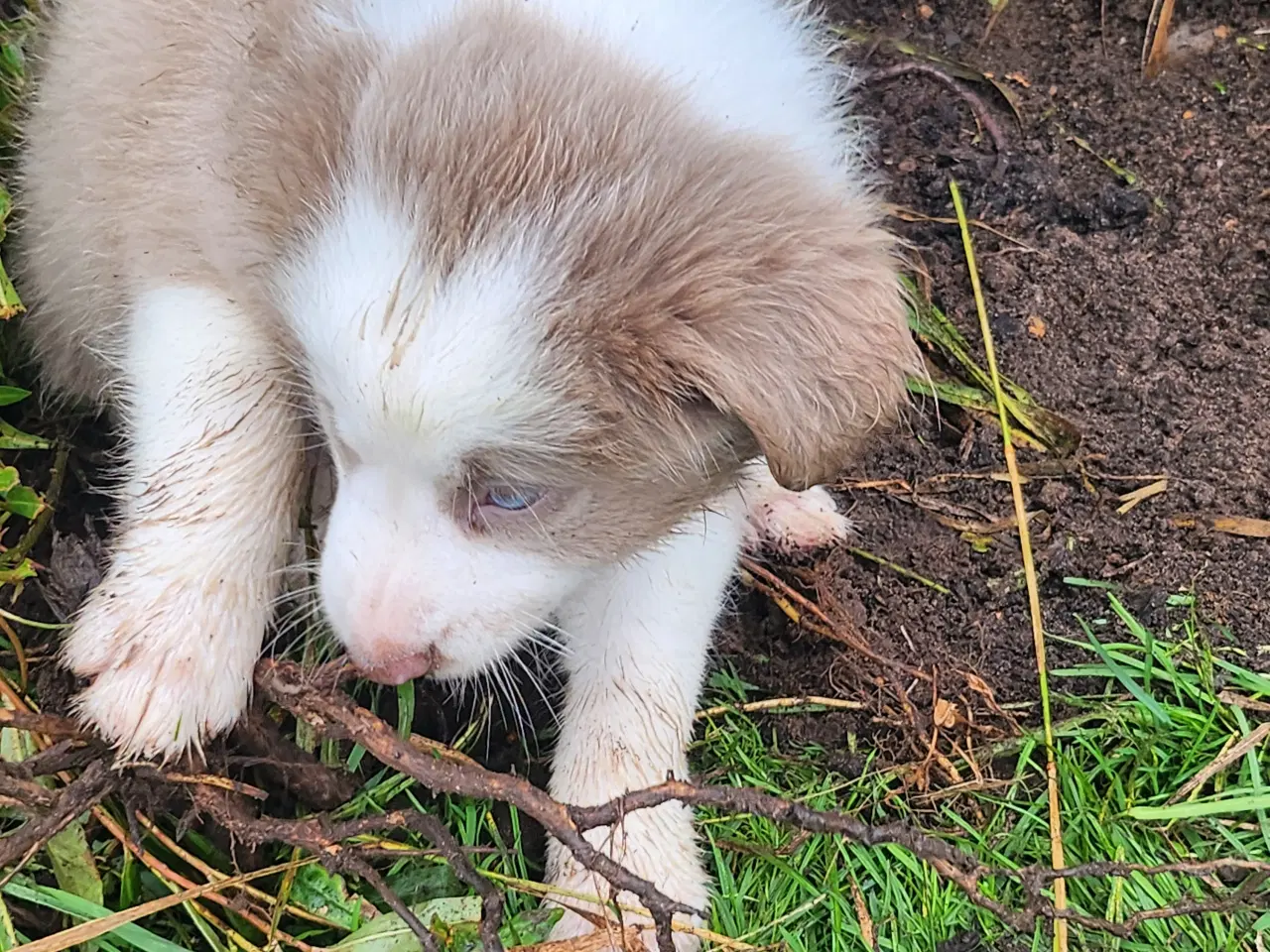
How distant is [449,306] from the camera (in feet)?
5.46

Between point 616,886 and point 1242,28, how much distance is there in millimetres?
Result: 3005

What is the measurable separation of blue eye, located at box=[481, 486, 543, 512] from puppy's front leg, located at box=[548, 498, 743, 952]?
657 mm

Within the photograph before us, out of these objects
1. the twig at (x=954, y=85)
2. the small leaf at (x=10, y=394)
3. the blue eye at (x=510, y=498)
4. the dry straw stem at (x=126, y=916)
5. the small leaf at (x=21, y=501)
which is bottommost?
the dry straw stem at (x=126, y=916)

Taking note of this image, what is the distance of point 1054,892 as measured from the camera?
2492 mm

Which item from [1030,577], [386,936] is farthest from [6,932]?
[1030,577]

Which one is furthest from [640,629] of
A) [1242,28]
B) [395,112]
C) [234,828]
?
[1242,28]

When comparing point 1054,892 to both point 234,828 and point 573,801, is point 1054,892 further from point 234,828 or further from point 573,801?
point 234,828

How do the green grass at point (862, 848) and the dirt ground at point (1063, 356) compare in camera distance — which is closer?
the green grass at point (862, 848)

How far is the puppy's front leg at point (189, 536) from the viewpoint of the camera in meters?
2.24

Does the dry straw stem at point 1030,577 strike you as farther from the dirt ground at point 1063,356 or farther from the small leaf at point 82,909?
the small leaf at point 82,909

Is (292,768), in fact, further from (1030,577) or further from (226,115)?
(1030,577)

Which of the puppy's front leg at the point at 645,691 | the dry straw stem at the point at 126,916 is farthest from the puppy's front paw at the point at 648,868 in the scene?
the dry straw stem at the point at 126,916

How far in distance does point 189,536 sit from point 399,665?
0.63 m

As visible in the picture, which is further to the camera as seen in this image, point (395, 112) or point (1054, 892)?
point (1054, 892)
